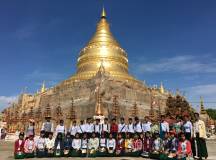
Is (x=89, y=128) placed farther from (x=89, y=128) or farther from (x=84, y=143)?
(x=84, y=143)

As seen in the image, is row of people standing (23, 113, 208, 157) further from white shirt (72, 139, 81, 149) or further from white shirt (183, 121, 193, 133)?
white shirt (72, 139, 81, 149)

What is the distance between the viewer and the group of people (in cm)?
1209

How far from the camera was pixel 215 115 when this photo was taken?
229 feet

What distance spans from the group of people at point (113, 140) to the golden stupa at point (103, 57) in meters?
27.8

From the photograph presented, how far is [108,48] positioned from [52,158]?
3541cm

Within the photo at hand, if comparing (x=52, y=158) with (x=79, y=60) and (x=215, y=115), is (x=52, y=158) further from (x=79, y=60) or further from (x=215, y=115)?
(x=215, y=115)

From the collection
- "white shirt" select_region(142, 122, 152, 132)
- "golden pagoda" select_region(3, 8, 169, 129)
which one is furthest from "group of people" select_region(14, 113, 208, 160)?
"golden pagoda" select_region(3, 8, 169, 129)

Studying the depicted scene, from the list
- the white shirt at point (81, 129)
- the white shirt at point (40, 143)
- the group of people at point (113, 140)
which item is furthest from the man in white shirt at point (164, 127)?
the white shirt at point (40, 143)

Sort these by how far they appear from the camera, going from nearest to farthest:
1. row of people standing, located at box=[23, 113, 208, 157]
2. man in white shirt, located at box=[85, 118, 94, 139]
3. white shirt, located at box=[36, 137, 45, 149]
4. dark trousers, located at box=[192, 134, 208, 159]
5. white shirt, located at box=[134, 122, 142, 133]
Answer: dark trousers, located at box=[192, 134, 208, 159] < row of people standing, located at box=[23, 113, 208, 157] < white shirt, located at box=[36, 137, 45, 149] < white shirt, located at box=[134, 122, 142, 133] < man in white shirt, located at box=[85, 118, 94, 139]

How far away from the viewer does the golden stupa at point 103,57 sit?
43.5m

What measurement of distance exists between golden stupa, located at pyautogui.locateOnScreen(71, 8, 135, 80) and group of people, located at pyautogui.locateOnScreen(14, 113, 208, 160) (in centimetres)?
2779

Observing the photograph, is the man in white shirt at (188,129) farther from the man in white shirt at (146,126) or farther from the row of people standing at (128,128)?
the man in white shirt at (146,126)

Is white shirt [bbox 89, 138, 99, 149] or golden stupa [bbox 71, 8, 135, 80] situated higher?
golden stupa [bbox 71, 8, 135, 80]

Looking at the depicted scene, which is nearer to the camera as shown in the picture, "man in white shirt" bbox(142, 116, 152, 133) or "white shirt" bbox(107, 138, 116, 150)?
"white shirt" bbox(107, 138, 116, 150)
